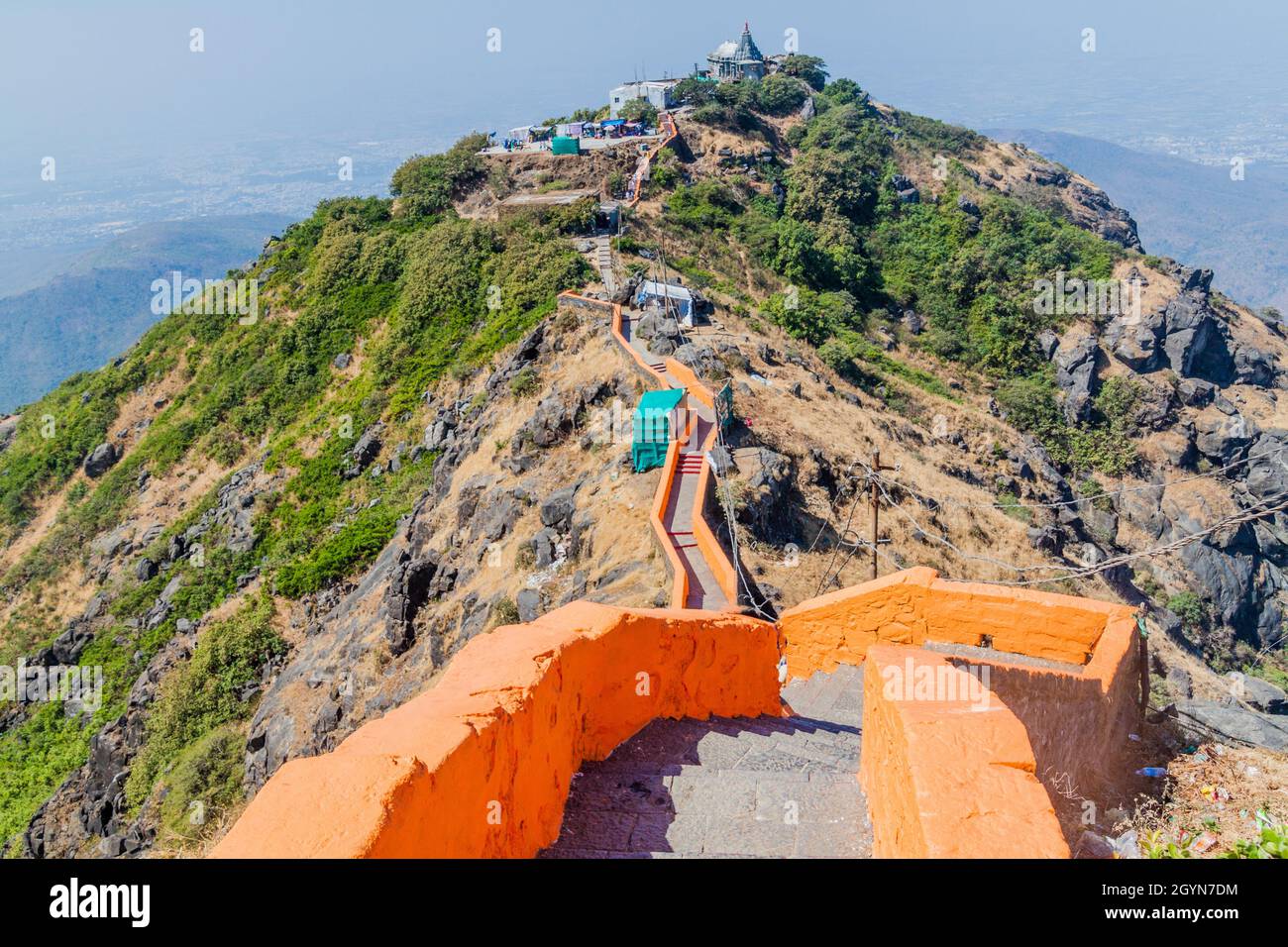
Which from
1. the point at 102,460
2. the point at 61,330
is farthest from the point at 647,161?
the point at 61,330

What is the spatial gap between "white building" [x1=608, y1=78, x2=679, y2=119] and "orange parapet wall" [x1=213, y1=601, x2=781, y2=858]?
179 feet

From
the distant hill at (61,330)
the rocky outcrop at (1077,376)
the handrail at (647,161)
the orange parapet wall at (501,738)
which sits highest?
the handrail at (647,161)

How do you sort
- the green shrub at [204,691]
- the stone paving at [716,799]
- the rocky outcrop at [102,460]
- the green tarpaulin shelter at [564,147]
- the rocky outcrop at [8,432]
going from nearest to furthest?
the stone paving at [716,799]
the green shrub at [204,691]
the rocky outcrop at [102,460]
the rocky outcrop at [8,432]
the green tarpaulin shelter at [564,147]

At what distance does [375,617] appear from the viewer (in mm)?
20500

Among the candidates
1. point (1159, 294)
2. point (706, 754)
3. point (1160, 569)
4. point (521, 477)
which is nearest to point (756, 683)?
point (706, 754)

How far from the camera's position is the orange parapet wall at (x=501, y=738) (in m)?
3.90

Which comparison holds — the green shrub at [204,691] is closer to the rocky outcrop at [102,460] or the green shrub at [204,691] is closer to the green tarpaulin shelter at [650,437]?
the green tarpaulin shelter at [650,437]

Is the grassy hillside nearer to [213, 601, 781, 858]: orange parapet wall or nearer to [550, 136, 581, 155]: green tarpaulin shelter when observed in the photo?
[550, 136, 581, 155]: green tarpaulin shelter

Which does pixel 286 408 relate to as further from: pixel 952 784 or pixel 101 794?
pixel 952 784

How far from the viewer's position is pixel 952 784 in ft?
16.0

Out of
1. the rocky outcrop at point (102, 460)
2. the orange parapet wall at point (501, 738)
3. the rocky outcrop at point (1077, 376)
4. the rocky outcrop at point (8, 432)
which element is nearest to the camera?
the orange parapet wall at point (501, 738)

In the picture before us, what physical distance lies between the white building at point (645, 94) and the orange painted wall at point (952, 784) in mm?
57260

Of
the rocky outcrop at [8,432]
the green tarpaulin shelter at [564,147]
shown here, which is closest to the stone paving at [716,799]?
the green tarpaulin shelter at [564,147]
